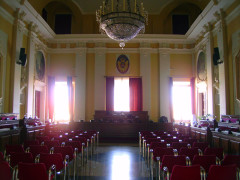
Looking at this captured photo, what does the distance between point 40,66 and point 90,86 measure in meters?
3.38

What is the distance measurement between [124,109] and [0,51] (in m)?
8.64

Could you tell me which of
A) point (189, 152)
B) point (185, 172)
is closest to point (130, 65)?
point (189, 152)

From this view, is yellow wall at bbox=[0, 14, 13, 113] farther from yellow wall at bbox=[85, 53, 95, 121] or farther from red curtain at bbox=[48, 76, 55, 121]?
yellow wall at bbox=[85, 53, 95, 121]

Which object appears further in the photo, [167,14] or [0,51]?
[167,14]

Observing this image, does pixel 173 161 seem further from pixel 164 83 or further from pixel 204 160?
pixel 164 83

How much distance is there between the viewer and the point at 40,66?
47.0 ft

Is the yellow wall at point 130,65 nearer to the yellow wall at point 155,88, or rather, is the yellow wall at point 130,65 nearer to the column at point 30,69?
the yellow wall at point 155,88

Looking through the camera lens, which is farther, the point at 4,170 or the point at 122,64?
the point at 122,64

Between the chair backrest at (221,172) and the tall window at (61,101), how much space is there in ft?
44.9

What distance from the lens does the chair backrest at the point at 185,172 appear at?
3.11 metres

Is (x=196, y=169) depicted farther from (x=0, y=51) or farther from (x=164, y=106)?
(x=164, y=106)

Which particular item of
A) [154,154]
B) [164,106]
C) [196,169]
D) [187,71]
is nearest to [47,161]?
[154,154]

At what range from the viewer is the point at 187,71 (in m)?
15.6

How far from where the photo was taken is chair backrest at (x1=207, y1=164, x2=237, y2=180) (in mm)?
3117
